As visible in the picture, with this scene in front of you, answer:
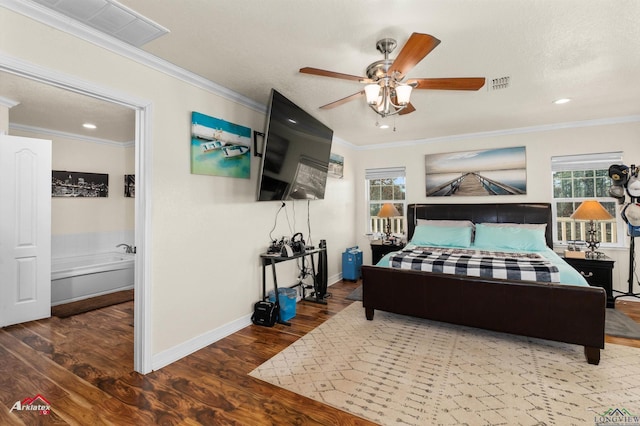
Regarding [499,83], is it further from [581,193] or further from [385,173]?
[385,173]

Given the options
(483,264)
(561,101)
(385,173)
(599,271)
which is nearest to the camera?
(483,264)

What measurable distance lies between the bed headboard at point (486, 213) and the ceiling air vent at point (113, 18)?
14.2ft

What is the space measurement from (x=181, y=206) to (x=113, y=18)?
1384 mm

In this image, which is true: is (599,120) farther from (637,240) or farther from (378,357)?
(378,357)

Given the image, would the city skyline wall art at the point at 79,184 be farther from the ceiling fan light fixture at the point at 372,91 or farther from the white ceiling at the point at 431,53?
the ceiling fan light fixture at the point at 372,91

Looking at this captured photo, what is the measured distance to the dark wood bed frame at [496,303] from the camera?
98.8 inches

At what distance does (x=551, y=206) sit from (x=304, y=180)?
3643 millimetres

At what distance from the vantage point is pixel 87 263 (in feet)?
15.6

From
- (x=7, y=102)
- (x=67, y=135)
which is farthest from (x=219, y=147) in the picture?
(x=67, y=135)

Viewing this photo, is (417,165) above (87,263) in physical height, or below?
above

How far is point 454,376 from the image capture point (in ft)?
7.63

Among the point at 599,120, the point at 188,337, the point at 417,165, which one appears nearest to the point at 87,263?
the point at 188,337

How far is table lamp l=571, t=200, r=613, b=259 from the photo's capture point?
378 cm

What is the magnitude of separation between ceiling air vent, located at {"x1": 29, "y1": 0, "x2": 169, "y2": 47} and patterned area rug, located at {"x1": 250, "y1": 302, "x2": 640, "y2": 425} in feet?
8.40
